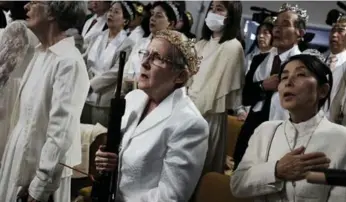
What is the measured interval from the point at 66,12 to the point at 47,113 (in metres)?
0.28

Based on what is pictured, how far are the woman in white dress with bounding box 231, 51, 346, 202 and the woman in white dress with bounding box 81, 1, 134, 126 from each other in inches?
48.7

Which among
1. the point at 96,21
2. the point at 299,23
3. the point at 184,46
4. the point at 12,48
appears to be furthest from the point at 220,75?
the point at 96,21

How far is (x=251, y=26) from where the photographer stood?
4113 mm

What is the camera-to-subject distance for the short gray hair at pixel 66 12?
1527 mm

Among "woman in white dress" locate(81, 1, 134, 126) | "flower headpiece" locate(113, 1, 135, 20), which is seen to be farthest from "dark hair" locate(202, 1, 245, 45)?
"flower headpiece" locate(113, 1, 135, 20)

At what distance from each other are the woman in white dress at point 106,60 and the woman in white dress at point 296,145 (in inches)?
Result: 48.7

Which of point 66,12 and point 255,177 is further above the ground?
point 66,12

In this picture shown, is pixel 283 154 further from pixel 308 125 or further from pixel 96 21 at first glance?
pixel 96 21

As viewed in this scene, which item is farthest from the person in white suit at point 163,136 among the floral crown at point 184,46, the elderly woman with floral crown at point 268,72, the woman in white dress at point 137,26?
the woman in white dress at point 137,26

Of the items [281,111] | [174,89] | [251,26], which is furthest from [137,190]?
[251,26]

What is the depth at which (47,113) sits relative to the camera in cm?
148

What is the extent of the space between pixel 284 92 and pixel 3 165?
814 millimetres

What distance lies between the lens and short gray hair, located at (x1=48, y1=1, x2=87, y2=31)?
1527 millimetres

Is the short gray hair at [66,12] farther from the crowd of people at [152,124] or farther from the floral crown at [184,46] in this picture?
the floral crown at [184,46]
